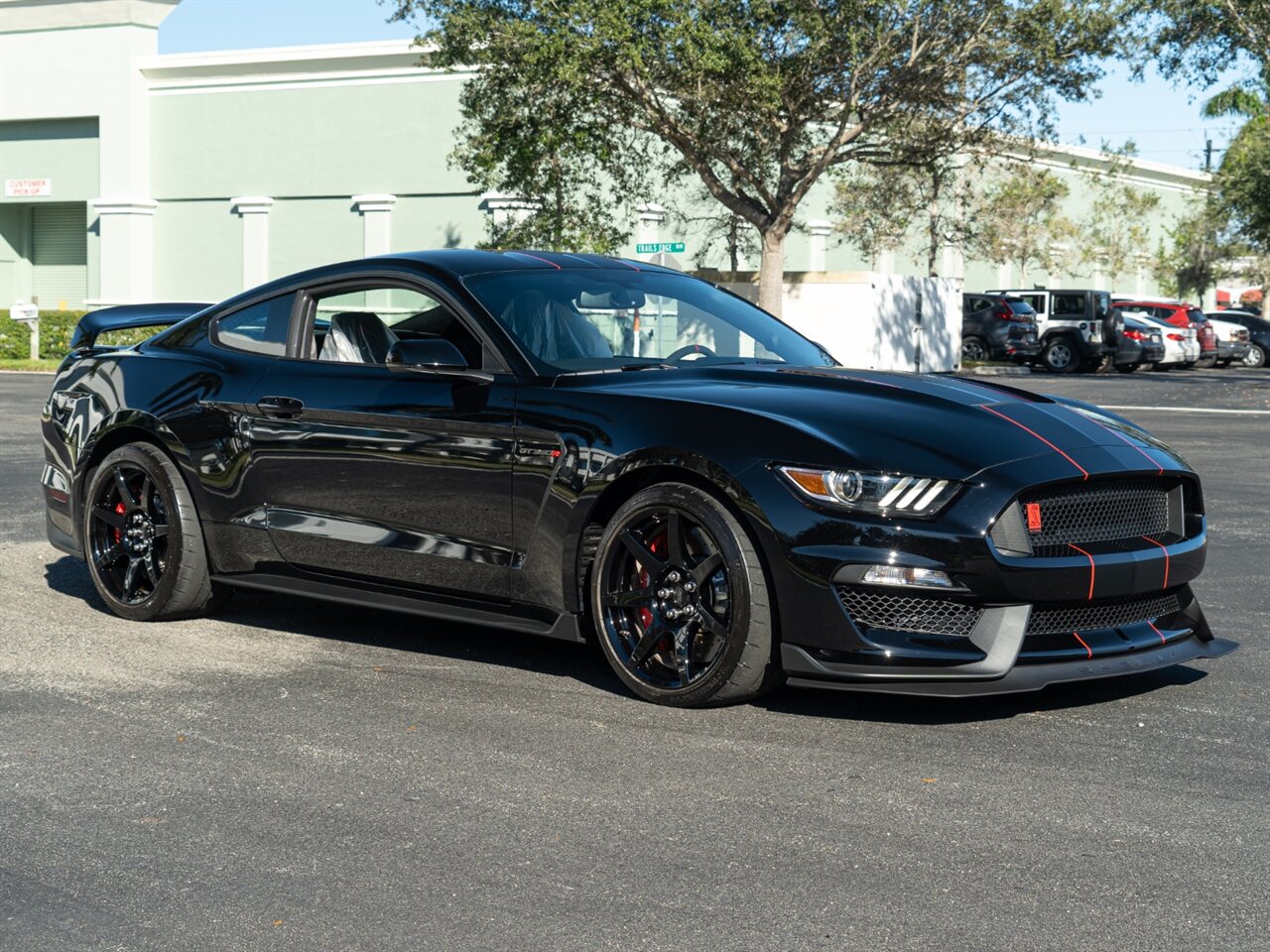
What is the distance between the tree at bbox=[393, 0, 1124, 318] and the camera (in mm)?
28234

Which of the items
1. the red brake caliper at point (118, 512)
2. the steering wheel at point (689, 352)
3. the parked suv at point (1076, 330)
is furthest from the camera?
the parked suv at point (1076, 330)

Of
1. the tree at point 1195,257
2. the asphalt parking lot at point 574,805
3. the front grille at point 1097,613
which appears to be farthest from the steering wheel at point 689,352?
the tree at point 1195,257

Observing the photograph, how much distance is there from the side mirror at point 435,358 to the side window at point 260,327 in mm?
1080

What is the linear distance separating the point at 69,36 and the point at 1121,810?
46834 mm

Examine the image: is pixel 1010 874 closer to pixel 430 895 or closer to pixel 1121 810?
pixel 1121 810

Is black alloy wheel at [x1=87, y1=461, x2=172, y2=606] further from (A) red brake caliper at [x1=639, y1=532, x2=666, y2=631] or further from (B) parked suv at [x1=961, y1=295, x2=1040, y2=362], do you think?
(B) parked suv at [x1=961, y1=295, x2=1040, y2=362]

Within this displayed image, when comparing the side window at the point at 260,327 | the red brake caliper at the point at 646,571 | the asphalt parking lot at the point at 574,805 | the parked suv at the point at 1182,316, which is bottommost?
the asphalt parking lot at the point at 574,805

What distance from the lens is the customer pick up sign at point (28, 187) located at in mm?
47594

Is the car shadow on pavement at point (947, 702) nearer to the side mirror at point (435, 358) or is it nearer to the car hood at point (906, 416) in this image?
the car hood at point (906, 416)

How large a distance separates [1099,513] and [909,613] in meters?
0.77

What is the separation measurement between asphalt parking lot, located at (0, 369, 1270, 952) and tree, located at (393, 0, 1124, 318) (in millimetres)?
22654

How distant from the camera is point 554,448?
231 inches

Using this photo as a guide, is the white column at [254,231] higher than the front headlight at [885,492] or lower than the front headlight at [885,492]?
higher

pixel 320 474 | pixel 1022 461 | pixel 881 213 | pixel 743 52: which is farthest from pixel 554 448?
pixel 881 213
